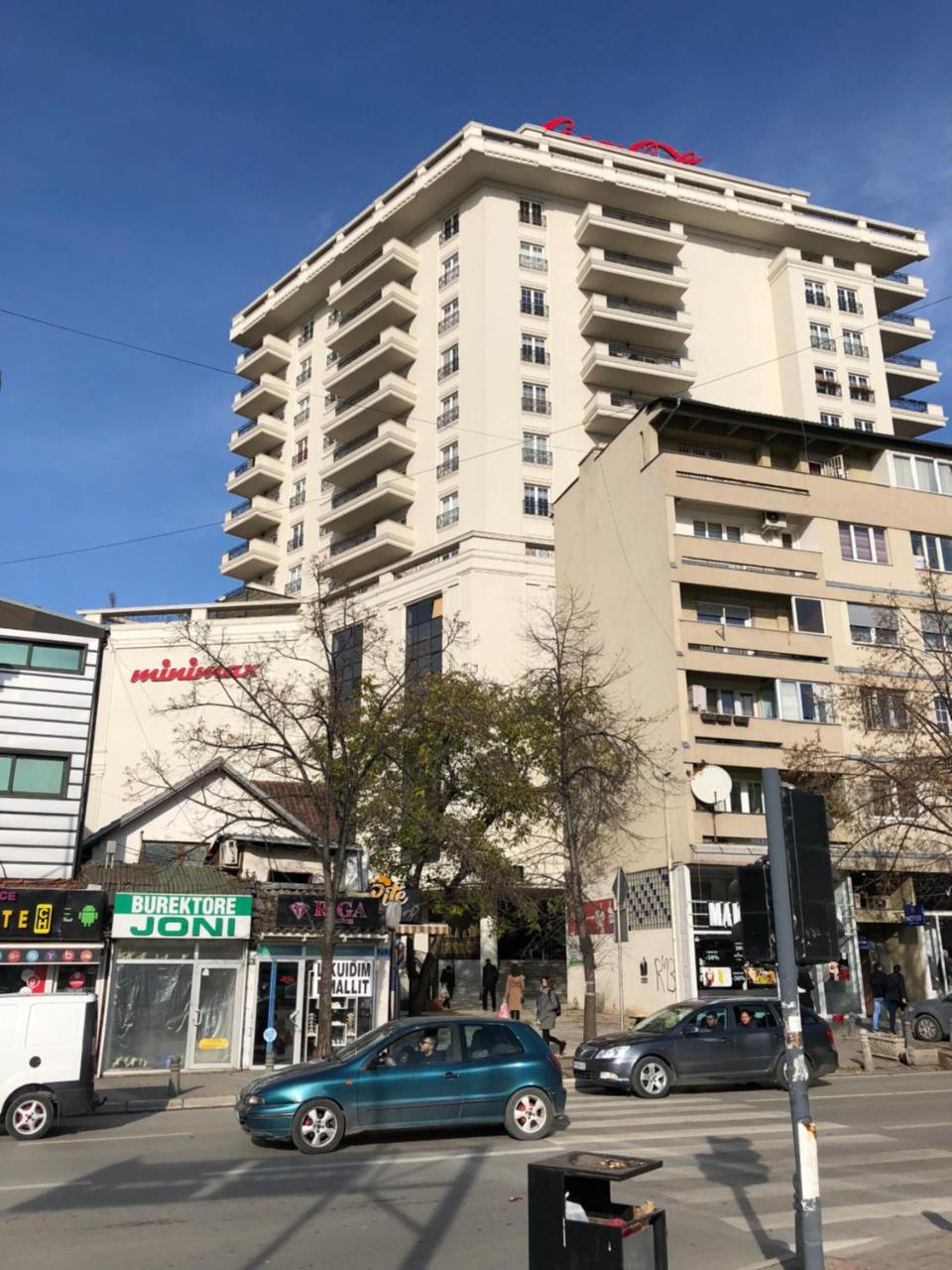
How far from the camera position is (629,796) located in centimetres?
3216

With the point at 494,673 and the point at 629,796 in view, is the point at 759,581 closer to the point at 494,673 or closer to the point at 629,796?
the point at 629,796

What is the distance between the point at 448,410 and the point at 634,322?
1094cm

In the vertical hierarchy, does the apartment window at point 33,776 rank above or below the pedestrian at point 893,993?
above

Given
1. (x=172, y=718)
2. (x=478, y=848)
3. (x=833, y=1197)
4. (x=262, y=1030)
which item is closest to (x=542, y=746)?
(x=478, y=848)

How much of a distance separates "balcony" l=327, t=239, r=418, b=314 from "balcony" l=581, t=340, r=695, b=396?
1244cm

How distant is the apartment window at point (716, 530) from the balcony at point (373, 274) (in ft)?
103

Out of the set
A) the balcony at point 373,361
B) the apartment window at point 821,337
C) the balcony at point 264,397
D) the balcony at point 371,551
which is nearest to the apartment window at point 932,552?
the balcony at point 371,551

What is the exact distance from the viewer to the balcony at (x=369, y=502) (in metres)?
55.3

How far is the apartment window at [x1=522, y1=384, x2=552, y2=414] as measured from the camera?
5316cm

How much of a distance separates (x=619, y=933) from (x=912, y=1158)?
33.1ft

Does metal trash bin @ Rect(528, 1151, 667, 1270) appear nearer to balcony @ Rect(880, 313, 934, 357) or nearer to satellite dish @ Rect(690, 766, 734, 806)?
satellite dish @ Rect(690, 766, 734, 806)

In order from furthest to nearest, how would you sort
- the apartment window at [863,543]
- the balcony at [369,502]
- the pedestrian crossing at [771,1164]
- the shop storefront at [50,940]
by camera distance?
the balcony at [369,502], the apartment window at [863,543], the shop storefront at [50,940], the pedestrian crossing at [771,1164]

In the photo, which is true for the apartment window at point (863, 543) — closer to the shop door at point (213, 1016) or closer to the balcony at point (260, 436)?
the shop door at point (213, 1016)

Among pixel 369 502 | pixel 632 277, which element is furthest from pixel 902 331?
pixel 369 502
